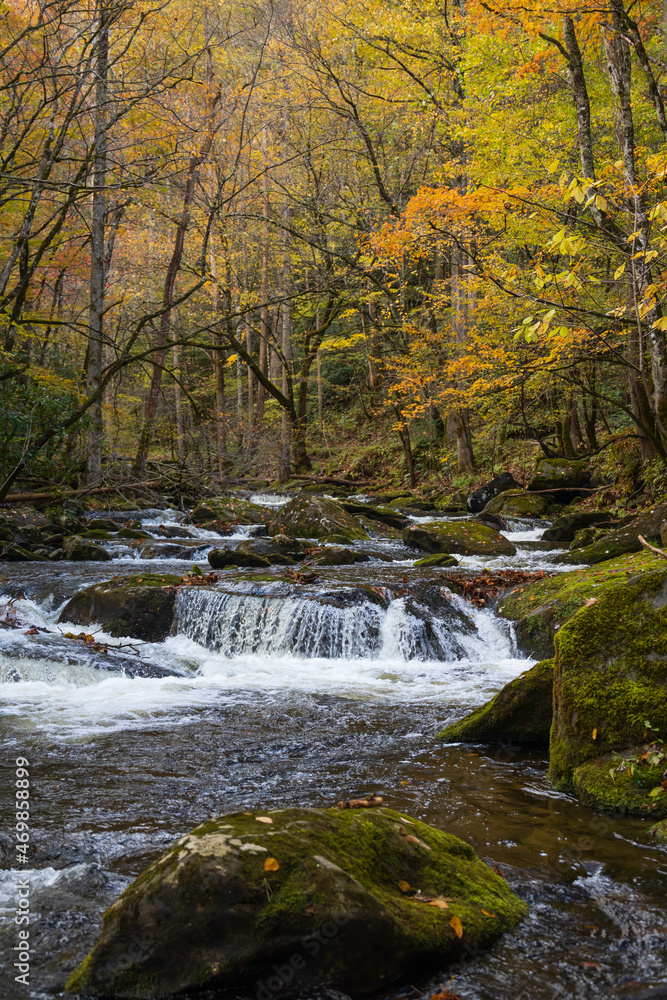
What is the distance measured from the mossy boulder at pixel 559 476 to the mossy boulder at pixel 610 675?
1275cm

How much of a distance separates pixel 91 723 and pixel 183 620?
3.25 meters

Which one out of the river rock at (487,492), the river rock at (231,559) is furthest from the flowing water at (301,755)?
the river rock at (487,492)

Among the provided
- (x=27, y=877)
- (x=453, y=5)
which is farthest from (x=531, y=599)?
(x=453, y=5)

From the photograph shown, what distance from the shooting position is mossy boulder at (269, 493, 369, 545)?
14492 millimetres

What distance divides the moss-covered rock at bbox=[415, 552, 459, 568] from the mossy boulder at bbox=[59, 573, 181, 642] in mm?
4475

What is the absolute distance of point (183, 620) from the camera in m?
8.93

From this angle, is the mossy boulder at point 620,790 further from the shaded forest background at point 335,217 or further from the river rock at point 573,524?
the river rock at point 573,524

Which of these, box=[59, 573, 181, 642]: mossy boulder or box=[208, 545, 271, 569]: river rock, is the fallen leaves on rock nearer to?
box=[208, 545, 271, 569]: river rock

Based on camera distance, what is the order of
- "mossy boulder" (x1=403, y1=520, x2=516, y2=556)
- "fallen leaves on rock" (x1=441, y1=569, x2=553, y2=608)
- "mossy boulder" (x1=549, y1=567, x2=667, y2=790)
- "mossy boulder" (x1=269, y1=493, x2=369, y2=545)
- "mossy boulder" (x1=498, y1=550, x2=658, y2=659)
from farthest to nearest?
"mossy boulder" (x1=269, y1=493, x2=369, y2=545)
"mossy boulder" (x1=403, y1=520, x2=516, y2=556)
"fallen leaves on rock" (x1=441, y1=569, x2=553, y2=608)
"mossy boulder" (x1=498, y1=550, x2=658, y2=659)
"mossy boulder" (x1=549, y1=567, x2=667, y2=790)

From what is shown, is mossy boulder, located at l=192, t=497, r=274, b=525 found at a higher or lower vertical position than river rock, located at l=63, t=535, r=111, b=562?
higher

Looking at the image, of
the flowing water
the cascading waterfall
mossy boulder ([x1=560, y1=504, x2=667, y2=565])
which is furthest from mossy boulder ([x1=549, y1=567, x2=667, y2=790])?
mossy boulder ([x1=560, y1=504, x2=667, y2=565])

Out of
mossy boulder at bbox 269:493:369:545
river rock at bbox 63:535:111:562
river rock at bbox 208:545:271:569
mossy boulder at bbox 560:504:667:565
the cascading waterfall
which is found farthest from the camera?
mossy boulder at bbox 269:493:369:545

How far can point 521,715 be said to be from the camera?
204 inches

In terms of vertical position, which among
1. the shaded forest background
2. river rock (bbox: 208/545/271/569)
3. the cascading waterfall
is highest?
the shaded forest background
